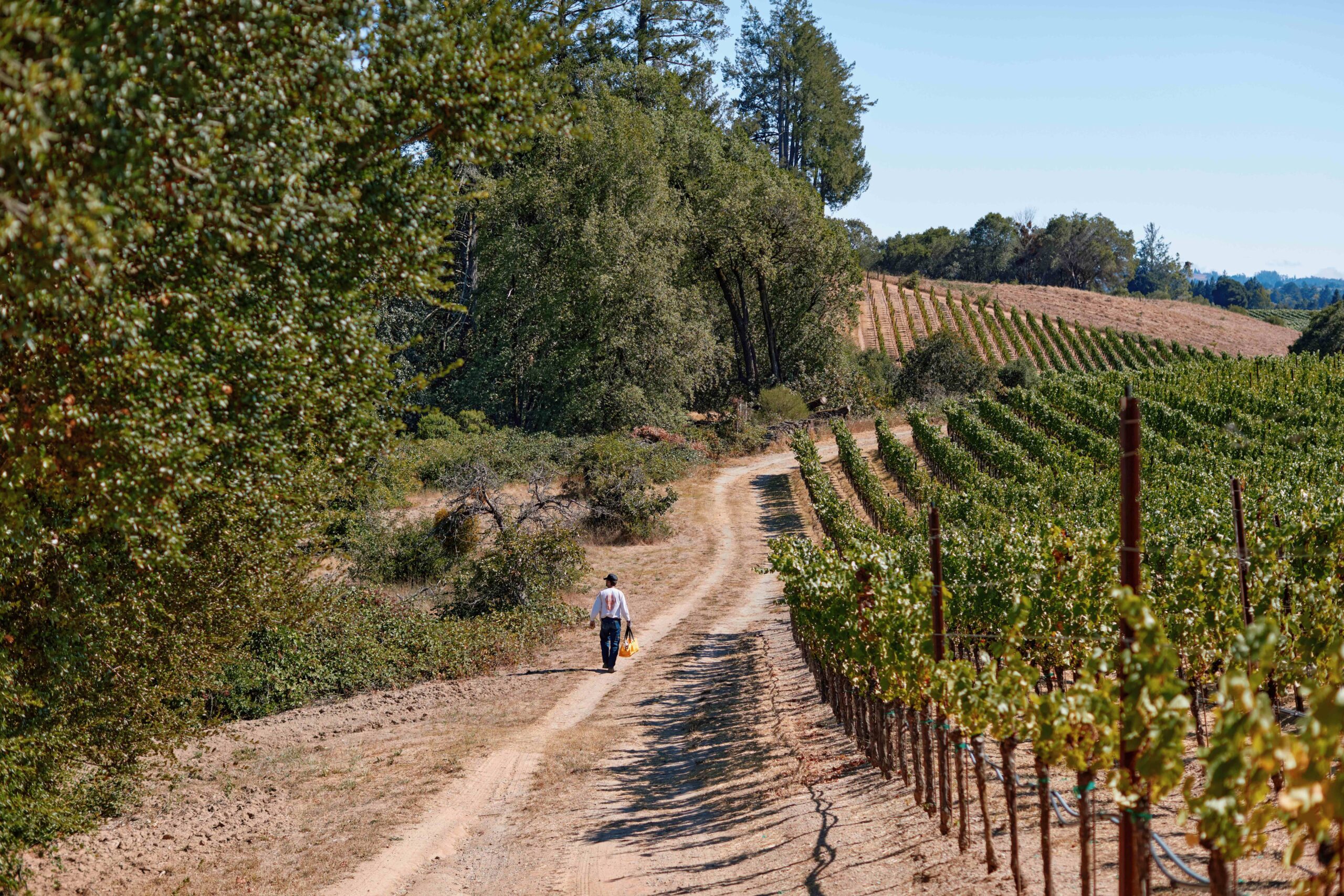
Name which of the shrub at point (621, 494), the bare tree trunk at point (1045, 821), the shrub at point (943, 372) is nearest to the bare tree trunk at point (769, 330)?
the shrub at point (943, 372)

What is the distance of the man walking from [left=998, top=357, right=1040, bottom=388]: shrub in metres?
44.8

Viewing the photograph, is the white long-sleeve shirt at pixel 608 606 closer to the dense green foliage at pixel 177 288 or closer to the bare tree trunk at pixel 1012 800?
the dense green foliage at pixel 177 288

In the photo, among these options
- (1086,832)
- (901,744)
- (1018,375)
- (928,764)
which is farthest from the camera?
(1018,375)

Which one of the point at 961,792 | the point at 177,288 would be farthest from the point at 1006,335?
the point at 177,288

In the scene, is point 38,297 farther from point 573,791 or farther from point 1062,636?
point 1062,636

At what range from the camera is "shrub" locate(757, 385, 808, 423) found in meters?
47.6

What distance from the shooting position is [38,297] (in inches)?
212

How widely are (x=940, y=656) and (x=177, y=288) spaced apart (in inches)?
272

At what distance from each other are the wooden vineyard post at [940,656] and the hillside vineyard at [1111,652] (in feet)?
0.11

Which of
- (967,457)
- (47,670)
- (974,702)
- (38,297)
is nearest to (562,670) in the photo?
(47,670)

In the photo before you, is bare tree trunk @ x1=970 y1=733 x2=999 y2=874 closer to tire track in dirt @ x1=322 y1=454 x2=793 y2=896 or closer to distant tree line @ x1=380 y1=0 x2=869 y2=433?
tire track in dirt @ x1=322 y1=454 x2=793 y2=896

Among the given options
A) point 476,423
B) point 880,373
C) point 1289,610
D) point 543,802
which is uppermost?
point 880,373

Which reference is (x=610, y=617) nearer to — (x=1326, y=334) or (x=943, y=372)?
(x=943, y=372)

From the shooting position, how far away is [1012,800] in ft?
Result: 22.6
